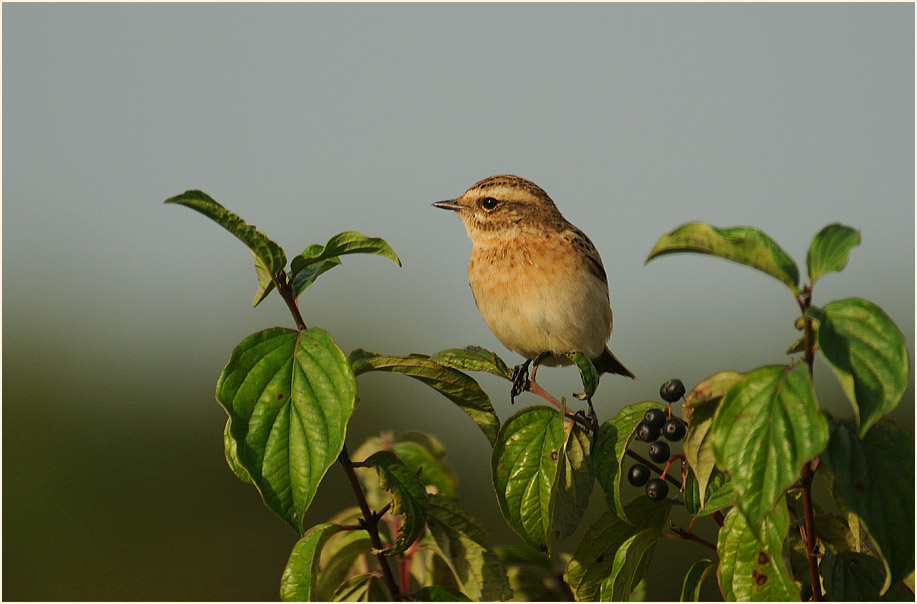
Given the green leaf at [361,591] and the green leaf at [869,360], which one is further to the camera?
the green leaf at [361,591]

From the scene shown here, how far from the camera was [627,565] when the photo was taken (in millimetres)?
2545

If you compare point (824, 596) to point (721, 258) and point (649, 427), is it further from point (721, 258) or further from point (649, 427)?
point (721, 258)

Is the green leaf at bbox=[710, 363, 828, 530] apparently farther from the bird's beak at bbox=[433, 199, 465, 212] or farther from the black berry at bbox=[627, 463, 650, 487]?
the bird's beak at bbox=[433, 199, 465, 212]

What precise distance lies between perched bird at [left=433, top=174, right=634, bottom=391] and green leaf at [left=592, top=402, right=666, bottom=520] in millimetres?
1853

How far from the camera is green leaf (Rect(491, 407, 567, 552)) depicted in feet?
8.62

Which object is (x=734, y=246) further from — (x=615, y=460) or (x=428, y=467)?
(x=428, y=467)

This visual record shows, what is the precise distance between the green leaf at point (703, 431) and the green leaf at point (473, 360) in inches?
30.9

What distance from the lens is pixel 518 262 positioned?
4.88m

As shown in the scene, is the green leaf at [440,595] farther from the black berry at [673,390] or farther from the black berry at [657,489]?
the black berry at [673,390]

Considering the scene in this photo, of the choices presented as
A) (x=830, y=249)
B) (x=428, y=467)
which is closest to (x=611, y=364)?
(x=428, y=467)

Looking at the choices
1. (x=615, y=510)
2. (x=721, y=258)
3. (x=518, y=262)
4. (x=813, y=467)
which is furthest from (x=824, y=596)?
(x=518, y=262)

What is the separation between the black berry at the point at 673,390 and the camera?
10.0 feet

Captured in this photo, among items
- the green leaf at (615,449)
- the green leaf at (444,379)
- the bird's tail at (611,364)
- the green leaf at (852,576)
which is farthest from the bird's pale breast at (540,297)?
the green leaf at (852,576)

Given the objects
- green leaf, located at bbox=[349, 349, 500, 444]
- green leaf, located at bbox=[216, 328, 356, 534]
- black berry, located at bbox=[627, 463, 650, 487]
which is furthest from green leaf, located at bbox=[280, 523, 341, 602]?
black berry, located at bbox=[627, 463, 650, 487]
